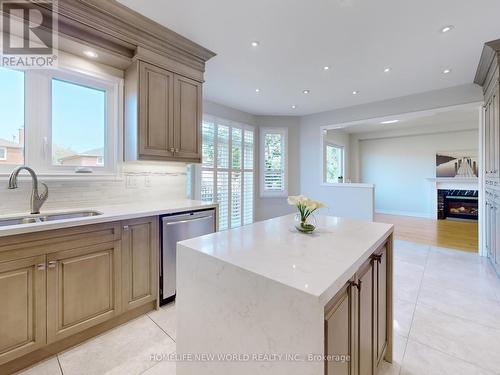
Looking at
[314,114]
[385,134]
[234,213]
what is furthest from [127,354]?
[385,134]

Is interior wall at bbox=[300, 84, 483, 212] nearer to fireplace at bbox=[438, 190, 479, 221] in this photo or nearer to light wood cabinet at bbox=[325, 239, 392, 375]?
light wood cabinet at bbox=[325, 239, 392, 375]

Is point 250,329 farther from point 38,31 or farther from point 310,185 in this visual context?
point 310,185

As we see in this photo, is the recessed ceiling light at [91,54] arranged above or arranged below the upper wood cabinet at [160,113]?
above

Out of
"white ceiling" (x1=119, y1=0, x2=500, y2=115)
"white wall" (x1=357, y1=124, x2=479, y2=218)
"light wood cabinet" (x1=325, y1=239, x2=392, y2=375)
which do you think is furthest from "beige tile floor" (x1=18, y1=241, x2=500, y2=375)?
"white wall" (x1=357, y1=124, x2=479, y2=218)

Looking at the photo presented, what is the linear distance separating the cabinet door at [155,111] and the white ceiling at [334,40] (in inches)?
18.9

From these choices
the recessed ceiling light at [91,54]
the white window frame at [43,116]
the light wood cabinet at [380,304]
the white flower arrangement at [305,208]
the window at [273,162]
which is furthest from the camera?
the window at [273,162]

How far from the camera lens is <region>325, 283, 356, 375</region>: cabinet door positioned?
0.82 metres

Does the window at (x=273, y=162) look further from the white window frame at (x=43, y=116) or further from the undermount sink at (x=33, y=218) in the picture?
the undermount sink at (x=33, y=218)

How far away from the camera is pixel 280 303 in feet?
2.62

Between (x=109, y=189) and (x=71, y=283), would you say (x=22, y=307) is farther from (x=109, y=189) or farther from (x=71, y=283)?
(x=109, y=189)

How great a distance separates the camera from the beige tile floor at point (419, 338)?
1.56 m

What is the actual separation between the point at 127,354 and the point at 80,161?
1.83 meters

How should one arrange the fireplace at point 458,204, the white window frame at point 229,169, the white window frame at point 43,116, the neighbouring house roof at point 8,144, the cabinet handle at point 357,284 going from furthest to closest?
the fireplace at point 458,204 → the white window frame at point 229,169 → the white window frame at point 43,116 → the neighbouring house roof at point 8,144 → the cabinet handle at point 357,284

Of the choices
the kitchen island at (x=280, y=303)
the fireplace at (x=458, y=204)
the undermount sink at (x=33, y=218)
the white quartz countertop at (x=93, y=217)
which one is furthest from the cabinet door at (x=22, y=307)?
the fireplace at (x=458, y=204)
